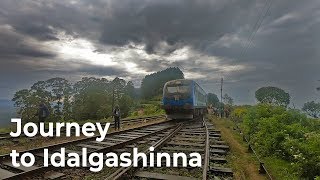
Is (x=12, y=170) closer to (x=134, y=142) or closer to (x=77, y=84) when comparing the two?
(x=134, y=142)

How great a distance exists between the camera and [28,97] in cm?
5116

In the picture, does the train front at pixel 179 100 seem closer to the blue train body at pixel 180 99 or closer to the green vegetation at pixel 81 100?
the blue train body at pixel 180 99

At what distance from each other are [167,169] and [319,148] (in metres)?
3.82

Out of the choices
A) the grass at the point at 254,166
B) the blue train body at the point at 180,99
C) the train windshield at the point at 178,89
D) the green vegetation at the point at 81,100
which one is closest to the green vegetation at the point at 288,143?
the grass at the point at 254,166

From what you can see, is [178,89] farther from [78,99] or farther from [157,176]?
[78,99]

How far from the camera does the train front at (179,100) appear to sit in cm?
2364

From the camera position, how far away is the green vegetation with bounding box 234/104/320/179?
7129 millimetres

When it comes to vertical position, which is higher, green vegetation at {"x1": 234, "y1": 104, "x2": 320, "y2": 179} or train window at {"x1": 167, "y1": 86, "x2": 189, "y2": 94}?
train window at {"x1": 167, "y1": 86, "x2": 189, "y2": 94}

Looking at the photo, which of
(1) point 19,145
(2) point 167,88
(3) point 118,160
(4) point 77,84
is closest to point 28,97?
(4) point 77,84

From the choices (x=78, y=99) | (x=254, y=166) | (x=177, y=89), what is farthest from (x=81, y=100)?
(x=254, y=166)

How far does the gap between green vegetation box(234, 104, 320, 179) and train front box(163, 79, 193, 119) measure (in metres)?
7.38

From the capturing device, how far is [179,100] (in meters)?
23.9

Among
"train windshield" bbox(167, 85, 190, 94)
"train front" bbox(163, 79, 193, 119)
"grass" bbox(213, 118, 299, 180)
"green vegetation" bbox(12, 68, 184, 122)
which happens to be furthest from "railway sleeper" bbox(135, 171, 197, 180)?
"green vegetation" bbox(12, 68, 184, 122)

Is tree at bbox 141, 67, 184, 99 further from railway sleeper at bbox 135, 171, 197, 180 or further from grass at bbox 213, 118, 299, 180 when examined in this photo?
railway sleeper at bbox 135, 171, 197, 180
